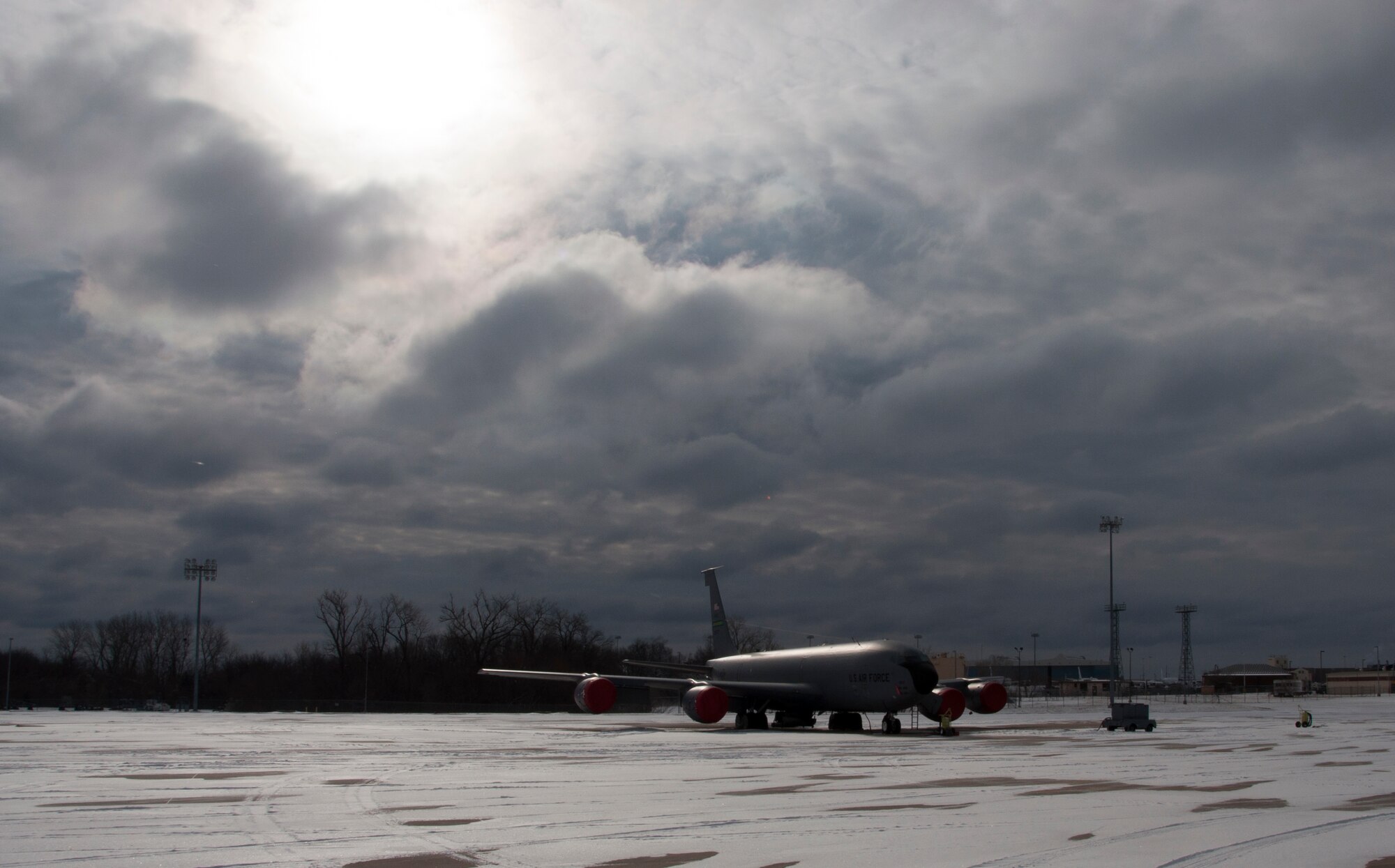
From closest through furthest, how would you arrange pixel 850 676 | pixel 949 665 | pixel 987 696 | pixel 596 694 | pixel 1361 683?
pixel 850 676
pixel 987 696
pixel 596 694
pixel 949 665
pixel 1361 683

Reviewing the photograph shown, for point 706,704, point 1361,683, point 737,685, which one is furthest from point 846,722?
point 1361,683

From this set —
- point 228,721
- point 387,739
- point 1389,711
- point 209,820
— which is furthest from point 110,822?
point 1389,711

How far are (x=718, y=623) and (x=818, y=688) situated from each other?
15.4 meters

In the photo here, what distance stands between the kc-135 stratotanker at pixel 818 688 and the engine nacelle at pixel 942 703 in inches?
1.4

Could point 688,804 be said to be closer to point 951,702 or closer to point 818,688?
point 951,702

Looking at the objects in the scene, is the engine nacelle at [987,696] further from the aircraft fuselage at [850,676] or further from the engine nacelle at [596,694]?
the engine nacelle at [596,694]

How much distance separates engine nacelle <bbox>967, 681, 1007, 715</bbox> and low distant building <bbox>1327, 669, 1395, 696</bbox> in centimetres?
11150

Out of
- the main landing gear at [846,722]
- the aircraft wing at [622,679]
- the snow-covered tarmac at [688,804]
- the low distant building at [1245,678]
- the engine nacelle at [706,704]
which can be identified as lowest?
the low distant building at [1245,678]

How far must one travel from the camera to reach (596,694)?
4491cm

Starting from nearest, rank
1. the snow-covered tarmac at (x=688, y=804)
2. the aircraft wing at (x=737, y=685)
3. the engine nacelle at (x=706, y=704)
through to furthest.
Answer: the snow-covered tarmac at (x=688, y=804), the engine nacelle at (x=706, y=704), the aircraft wing at (x=737, y=685)

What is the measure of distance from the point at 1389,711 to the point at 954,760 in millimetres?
56998

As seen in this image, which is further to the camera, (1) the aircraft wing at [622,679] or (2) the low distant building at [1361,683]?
(2) the low distant building at [1361,683]

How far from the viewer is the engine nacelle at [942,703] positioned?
37.4 meters

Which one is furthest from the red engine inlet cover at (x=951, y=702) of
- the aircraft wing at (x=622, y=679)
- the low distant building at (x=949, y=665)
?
the low distant building at (x=949, y=665)
